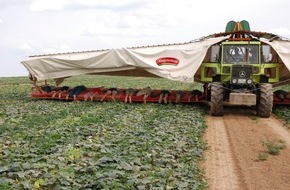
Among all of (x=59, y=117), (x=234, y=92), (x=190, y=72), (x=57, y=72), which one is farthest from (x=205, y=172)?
(x=57, y=72)

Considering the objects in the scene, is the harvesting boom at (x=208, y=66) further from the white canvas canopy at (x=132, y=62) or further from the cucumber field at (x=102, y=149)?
the cucumber field at (x=102, y=149)

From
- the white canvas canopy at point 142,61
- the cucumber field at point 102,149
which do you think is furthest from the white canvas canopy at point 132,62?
the cucumber field at point 102,149

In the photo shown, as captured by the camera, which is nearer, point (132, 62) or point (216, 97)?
point (216, 97)

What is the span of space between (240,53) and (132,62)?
15.4ft

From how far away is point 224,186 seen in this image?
7.75 meters

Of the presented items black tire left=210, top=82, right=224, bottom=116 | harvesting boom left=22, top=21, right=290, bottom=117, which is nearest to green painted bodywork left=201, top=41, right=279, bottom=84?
harvesting boom left=22, top=21, right=290, bottom=117

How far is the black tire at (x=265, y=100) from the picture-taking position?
15.3 m

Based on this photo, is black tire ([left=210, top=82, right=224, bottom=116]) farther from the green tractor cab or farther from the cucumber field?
the cucumber field

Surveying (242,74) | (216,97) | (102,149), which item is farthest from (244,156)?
(242,74)

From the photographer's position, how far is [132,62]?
18000 millimetres

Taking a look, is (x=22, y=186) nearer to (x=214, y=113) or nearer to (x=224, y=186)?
(x=224, y=186)

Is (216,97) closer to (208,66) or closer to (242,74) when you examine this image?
(242,74)

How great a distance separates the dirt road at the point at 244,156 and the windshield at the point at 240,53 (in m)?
2.50

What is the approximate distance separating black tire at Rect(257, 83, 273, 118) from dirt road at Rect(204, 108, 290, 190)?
1.36 feet
